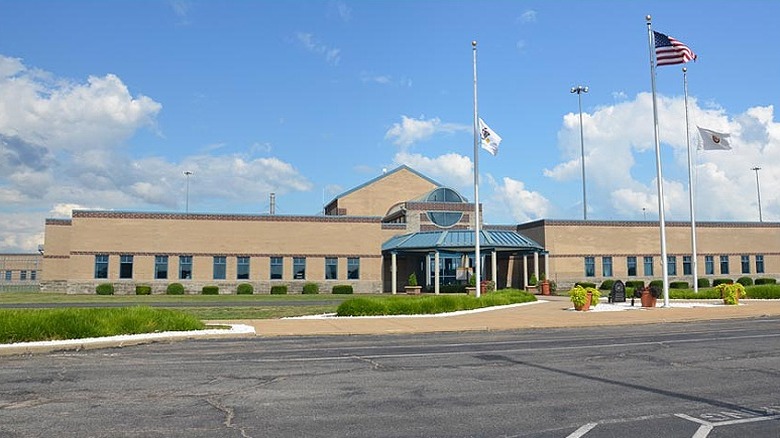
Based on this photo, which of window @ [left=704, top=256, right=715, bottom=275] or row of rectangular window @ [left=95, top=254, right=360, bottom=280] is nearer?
row of rectangular window @ [left=95, top=254, right=360, bottom=280]

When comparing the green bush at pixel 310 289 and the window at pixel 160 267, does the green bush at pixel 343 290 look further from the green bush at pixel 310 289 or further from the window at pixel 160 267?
the window at pixel 160 267

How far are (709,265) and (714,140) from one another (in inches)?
1296

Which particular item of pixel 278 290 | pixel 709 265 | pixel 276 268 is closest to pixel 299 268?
pixel 276 268

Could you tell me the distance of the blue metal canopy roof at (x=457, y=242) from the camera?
160 feet

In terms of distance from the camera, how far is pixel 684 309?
2678cm

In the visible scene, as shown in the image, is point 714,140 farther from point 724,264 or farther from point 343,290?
point 724,264

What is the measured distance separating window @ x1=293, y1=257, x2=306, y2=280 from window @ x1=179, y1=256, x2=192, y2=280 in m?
8.13

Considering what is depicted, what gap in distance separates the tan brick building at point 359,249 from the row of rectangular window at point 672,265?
0.11 m

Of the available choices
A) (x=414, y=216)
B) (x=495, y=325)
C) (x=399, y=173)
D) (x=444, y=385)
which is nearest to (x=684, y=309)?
(x=495, y=325)

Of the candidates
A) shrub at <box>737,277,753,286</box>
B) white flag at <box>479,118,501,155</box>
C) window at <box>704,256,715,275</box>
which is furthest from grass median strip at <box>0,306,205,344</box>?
shrub at <box>737,277,753,286</box>

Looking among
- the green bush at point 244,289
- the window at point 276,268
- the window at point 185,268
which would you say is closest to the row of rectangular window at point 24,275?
the window at point 185,268

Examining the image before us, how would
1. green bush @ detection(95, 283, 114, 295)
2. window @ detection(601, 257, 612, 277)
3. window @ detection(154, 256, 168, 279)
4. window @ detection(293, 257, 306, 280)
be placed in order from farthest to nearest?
window @ detection(601, 257, 612, 277) < window @ detection(293, 257, 306, 280) < window @ detection(154, 256, 168, 279) < green bush @ detection(95, 283, 114, 295)

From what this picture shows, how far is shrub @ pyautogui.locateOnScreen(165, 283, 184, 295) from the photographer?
48537 millimetres

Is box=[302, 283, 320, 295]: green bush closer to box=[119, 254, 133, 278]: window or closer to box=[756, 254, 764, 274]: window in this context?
box=[119, 254, 133, 278]: window
